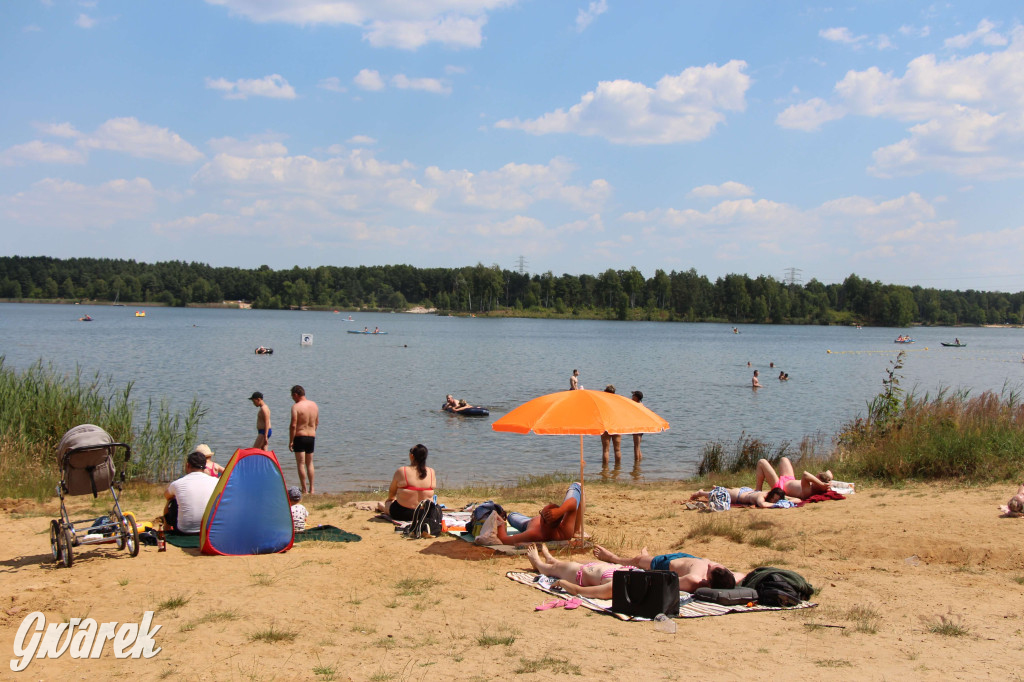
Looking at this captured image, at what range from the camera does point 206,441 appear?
17.9 meters

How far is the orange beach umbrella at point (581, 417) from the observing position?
7391mm

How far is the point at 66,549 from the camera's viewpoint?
6984mm

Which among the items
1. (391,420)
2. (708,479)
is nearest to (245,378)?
(391,420)

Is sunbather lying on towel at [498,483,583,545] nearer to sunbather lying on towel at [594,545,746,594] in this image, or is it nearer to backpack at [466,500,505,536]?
backpack at [466,500,505,536]

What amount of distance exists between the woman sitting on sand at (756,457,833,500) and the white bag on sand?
4.51 metres

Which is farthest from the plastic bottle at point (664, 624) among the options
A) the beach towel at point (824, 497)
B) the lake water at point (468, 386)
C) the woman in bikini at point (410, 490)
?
the lake water at point (468, 386)

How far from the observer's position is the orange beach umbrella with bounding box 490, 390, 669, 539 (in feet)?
24.2

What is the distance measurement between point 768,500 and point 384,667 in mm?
6940

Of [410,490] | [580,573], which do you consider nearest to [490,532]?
[410,490]

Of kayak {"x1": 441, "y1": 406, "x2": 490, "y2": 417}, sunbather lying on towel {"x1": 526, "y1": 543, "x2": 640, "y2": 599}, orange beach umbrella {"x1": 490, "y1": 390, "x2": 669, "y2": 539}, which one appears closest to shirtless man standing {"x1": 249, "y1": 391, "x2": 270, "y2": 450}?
orange beach umbrella {"x1": 490, "y1": 390, "x2": 669, "y2": 539}

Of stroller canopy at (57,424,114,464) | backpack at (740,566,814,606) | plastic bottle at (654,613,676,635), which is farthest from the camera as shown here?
stroller canopy at (57,424,114,464)

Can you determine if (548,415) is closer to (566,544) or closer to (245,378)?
(566,544)

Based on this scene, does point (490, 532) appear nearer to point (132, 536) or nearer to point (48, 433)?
point (132, 536)

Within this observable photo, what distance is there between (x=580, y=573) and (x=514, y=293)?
163 m
